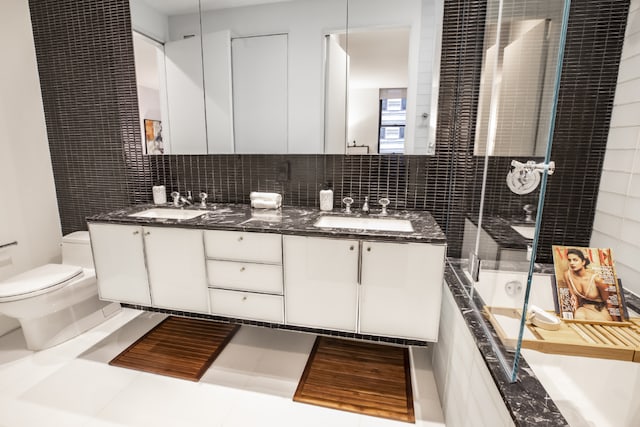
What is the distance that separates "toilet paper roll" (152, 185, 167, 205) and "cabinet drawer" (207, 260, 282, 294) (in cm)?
84

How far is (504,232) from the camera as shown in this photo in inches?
48.1

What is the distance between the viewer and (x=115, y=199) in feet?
8.20

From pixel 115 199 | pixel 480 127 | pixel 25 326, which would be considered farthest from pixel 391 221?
pixel 25 326

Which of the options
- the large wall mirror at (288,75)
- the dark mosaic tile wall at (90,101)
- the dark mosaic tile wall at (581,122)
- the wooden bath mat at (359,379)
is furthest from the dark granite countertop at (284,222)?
the wooden bath mat at (359,379)

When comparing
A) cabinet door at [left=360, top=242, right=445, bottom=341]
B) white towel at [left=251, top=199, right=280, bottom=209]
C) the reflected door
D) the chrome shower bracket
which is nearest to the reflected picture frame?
the reflected door

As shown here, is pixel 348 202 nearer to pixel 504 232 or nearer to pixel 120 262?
pixel 504 232

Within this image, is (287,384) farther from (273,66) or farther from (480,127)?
(273,66)

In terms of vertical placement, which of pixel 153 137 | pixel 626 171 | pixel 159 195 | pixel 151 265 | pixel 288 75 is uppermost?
pixel 288 75

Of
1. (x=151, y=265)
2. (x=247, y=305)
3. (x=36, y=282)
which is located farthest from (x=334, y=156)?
(x=36, y=282)

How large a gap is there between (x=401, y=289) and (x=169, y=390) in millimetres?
1351

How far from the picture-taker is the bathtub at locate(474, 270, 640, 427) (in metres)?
1.10

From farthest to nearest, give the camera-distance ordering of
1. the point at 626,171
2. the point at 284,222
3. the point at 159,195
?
the point at 159,195 → the point at 284,222 → the point at 626,171

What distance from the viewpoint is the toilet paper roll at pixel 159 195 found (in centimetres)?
234

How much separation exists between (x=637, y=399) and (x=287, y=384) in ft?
4.83
